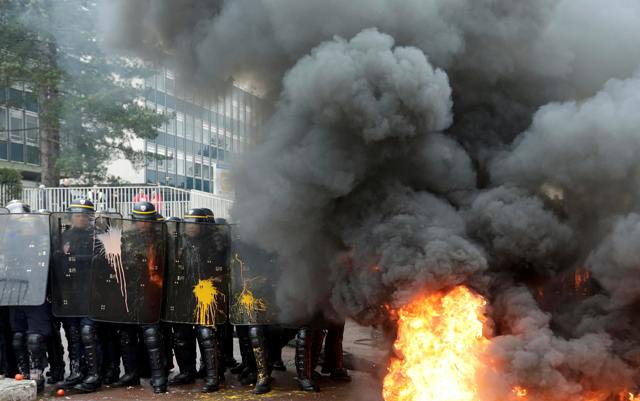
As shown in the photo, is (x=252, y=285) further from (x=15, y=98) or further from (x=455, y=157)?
(x=15, y=98)

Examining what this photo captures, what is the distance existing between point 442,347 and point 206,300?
9.53 feet

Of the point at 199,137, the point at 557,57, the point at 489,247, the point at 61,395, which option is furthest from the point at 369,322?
the point at 199,137

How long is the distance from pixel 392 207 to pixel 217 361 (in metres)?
2.88

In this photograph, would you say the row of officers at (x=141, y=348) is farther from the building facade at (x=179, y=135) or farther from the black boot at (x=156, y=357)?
the building facade at (x=179, y=135)

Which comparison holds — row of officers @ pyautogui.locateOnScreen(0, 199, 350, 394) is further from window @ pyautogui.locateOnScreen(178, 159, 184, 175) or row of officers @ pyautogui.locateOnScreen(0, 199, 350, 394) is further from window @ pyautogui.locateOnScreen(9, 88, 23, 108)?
window @ pyautogui.locateOnScreen(178, 159, 184, 175)

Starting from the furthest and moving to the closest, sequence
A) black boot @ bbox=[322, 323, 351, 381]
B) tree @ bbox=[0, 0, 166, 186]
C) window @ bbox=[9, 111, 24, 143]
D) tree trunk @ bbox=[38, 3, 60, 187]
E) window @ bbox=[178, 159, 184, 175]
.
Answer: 1. window @ bbox=[9, 111, 24, 143]
2. window @ bbox=[178, 159, 184, 175]
3. tree trunk @ bbox=[38, 3, 60, 187]
4. tree @ bbox=[0, 0, 166, 186]
5. black boot @ bbox=[322, 323, 351, 381]

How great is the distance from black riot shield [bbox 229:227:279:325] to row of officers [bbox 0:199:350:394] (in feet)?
0.46

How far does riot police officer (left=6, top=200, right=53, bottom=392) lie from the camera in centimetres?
705

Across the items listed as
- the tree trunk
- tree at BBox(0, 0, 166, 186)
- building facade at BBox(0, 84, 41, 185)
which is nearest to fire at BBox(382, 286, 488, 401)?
tree at BBox(0, 0, 166, 186)

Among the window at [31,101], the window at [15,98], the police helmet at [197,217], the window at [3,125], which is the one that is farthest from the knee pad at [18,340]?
the window at [3,125]

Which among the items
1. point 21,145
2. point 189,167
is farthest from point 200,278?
point 21,145

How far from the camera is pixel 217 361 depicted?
23.7 feet

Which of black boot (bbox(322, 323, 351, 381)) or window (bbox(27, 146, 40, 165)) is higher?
window (bbox(27, 146, 40, 165))

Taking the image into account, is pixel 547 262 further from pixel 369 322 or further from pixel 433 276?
pixel 369 322
